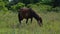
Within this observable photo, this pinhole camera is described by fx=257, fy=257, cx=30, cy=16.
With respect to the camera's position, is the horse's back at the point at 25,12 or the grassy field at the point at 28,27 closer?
the grassy field at the point at 28,27

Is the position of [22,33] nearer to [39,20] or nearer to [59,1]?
[39,20]

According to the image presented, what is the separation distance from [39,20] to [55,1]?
2655 centimetres

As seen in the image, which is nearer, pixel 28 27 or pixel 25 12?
pixel 28 27

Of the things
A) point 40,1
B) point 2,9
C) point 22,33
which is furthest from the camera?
point 40,1

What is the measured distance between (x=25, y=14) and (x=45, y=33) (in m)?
4.77

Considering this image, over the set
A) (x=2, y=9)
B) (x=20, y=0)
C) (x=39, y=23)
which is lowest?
(x=20, y=0)

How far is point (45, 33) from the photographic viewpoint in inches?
434

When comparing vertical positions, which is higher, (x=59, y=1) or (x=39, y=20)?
(x=39, y=20)

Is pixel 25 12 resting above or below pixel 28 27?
above

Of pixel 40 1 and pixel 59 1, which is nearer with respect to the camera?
pixel 59 1

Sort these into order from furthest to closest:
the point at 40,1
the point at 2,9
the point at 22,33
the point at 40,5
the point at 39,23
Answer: the point at 40,1 → the point at 40,5 → the point at 2,9 → the point at 39,23 → the point at 22,33

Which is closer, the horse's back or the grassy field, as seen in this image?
the grassy field

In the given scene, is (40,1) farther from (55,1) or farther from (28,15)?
(28,15)

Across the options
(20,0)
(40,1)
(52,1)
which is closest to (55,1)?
(52,1)
